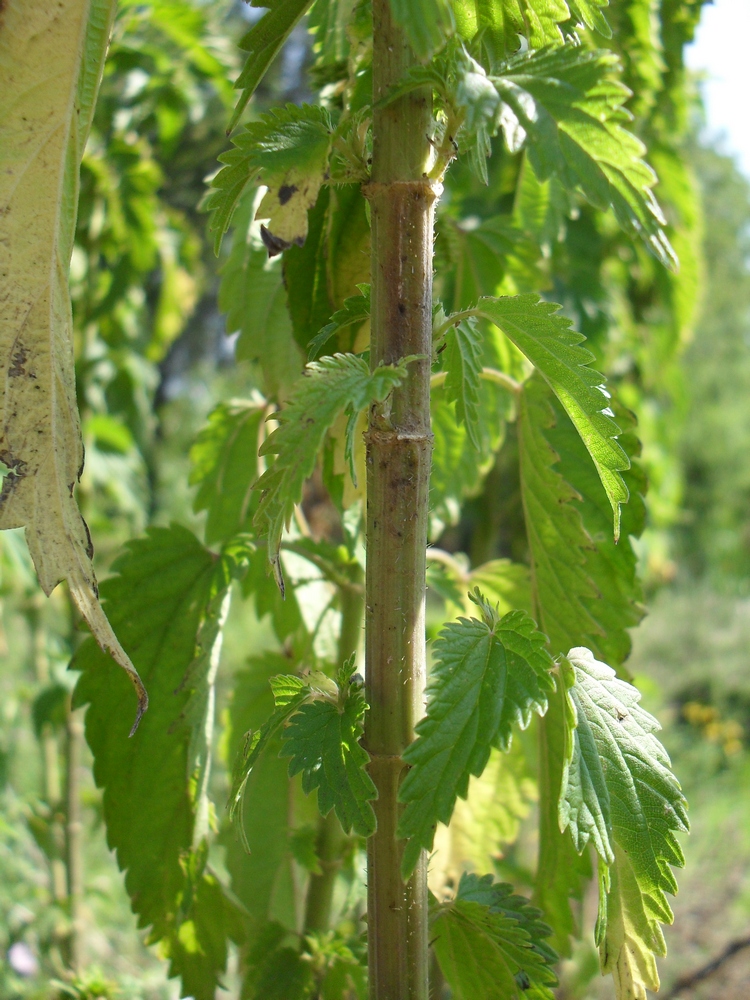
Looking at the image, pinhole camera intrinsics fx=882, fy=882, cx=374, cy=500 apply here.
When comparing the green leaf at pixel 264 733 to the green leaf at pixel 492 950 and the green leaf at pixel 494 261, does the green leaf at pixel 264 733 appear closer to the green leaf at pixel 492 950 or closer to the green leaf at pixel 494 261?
the green leaf at pixel 492 950

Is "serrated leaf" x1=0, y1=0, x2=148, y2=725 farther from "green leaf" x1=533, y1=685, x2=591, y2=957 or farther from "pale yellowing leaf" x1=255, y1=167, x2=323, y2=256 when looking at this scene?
"green leaf" x1=533, y1=685, x2=591, y2=957

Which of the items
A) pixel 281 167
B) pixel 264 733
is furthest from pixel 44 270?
pixel 264 733

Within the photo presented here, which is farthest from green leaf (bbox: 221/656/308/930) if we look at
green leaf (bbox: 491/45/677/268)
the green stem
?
green leaf (bbox: 491/45/677/268)

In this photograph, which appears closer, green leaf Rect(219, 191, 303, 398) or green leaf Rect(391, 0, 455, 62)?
green leaf Rect(391, 0, 455, 62)

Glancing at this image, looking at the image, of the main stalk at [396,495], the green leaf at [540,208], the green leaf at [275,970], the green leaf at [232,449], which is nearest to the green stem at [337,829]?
the green leaf at [275,970]

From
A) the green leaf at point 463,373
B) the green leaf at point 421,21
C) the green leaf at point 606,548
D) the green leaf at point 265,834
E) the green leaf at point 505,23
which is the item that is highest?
the green leaf at point 505,23

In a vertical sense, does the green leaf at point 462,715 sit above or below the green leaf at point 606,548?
below

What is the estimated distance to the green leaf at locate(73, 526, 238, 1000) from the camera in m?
0.69

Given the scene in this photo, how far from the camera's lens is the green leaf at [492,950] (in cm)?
57

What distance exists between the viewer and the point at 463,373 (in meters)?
0.52

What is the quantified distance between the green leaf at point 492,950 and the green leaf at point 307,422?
0.29 m

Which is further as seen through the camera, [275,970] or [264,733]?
[275,970]

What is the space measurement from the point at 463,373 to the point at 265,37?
232mm

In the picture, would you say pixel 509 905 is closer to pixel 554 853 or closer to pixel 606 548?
pixel 554 853
